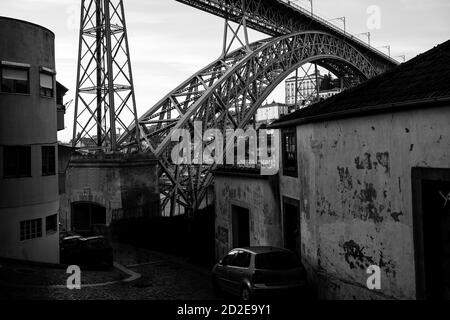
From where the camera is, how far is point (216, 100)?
33.2 metres

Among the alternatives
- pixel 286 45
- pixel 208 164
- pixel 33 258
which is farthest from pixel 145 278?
pixel 286 45

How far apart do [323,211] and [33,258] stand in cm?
1174

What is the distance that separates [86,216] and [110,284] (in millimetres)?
12991

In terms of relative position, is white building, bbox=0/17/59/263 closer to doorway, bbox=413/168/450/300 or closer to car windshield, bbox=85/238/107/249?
car windshield, bbox=85/238/107/249

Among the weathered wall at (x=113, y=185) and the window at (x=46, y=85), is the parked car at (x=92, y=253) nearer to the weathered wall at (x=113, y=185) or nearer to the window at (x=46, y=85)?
the weathered wall at (x=113, y=185)

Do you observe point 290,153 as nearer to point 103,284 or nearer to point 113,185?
point 103,284

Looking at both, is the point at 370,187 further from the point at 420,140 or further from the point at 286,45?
the point at 286,45

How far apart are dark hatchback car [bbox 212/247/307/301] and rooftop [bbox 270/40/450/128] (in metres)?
3.59

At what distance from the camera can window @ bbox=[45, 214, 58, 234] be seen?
1893 cm

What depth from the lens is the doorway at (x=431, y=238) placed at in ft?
28.7

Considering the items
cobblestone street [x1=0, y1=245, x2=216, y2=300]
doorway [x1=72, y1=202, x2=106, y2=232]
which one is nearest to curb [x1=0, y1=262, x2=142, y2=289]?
cobblestone street [x1=0, y1=245, x2=216, y2=300]

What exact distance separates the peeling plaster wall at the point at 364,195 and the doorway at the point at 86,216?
15707 millimetres

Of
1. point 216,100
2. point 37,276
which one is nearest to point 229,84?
point 216,100

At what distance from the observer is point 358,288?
10578 millimetres
